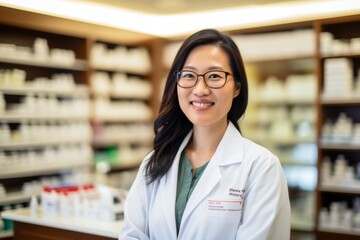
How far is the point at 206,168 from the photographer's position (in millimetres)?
1691

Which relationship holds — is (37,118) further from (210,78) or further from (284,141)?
(210,78)

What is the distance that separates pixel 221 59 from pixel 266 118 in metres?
4.51

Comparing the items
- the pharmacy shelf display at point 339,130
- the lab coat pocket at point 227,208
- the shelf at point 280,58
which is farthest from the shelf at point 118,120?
the lab coat pocket at point 227,208

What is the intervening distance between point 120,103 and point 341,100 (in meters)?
3.29

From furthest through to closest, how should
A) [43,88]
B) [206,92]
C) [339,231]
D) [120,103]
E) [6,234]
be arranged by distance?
[120,103], [43,88], [339,231], [6,234], [206,92]

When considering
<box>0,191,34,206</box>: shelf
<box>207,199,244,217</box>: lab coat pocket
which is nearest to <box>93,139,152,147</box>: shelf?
<box>0,191,34,206</box>: shelf

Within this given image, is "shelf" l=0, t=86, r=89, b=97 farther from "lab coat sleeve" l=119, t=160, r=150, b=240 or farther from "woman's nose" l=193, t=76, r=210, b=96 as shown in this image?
"woman's nose" l=193, t=76, r=210, b=96

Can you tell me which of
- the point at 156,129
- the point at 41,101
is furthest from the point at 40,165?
the point at 156,129

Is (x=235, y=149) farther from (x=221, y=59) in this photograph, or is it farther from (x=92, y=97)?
(x=92, y=97)

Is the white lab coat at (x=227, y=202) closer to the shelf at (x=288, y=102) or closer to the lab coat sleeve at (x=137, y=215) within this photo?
the lab coat sleeve at (x=137, y=215)

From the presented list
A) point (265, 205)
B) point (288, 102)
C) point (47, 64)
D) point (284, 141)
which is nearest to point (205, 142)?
point (265, 205)

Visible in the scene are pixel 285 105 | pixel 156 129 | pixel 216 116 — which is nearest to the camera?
pixel 216 116

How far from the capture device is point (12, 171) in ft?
15.6

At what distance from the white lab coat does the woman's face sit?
0.47 ft
